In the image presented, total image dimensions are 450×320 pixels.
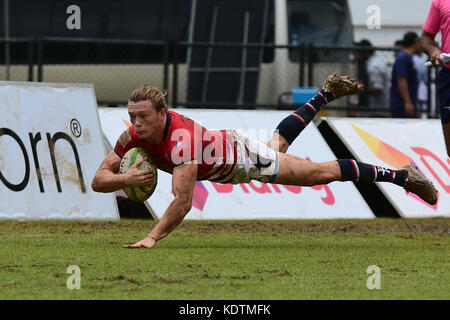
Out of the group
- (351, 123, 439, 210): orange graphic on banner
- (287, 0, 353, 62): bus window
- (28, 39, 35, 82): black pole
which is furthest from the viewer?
(287, 0, 353, 62): bus window

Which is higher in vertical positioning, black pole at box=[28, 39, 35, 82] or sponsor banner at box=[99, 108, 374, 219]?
black pole at box=[28, 39, 35, 82]

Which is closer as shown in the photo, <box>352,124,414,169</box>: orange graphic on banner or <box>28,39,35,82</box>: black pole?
<box>352,124,414,169</box>: orange graphic on banner

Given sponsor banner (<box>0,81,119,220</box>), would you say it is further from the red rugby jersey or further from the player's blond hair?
the player's blond hair

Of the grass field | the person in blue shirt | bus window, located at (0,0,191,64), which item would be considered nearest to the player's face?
the grass field

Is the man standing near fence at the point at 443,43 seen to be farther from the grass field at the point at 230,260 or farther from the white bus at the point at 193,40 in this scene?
the white bus at the point at 193,40

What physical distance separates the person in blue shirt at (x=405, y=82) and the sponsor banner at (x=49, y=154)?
5.38m

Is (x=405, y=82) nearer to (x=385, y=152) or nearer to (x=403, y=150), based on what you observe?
(x=403, y=150)

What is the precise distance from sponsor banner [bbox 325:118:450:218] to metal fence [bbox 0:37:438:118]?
14.4ft

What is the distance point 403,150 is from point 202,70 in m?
7.49

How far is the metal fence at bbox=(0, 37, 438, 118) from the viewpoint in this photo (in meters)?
18.7

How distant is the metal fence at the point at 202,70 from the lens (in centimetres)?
1872

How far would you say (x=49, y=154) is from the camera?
1184 centimetres
